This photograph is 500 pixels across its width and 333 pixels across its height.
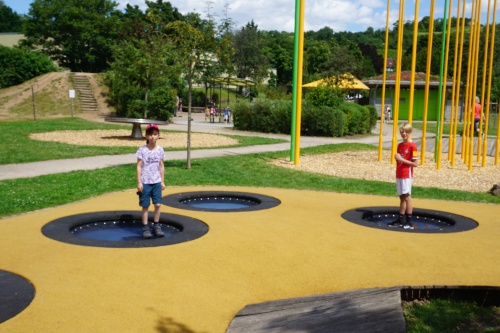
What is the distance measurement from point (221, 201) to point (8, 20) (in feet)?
345

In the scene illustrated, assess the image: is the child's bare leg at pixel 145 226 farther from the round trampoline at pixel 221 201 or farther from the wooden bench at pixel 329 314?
the wooden bench at pixel 329 314

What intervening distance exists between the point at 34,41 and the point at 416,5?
159 ft

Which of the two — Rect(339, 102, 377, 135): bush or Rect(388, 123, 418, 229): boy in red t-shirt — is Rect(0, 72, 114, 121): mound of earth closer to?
Rect(339, 102, 377, 135): bush

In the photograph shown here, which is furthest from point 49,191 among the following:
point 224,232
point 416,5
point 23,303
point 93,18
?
point 93,18

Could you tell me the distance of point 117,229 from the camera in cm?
785

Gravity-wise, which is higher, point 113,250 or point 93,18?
point 93,18

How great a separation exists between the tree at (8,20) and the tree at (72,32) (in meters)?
50.2

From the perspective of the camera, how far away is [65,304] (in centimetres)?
459

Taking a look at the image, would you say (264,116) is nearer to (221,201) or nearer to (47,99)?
(221,201)

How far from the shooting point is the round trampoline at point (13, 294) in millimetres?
4414

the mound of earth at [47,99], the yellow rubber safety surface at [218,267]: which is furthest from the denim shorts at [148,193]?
the mound of earth at [47,99]

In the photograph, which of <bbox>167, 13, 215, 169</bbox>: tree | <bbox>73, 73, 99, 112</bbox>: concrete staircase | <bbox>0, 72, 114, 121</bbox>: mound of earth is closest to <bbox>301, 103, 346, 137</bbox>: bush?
<bbox>167, 13, 215, 169</bbox>: tree

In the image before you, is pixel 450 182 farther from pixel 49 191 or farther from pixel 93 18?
pixel 93 18

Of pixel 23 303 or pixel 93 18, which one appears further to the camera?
pixel 93 18
